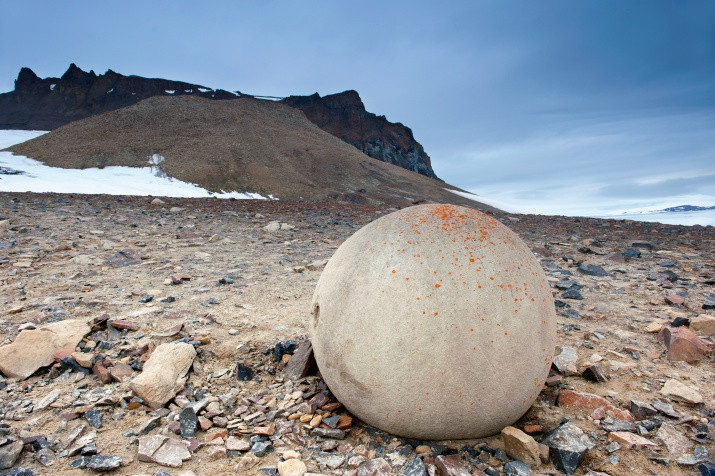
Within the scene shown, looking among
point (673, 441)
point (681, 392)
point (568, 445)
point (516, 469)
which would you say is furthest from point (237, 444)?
point (681, 392)

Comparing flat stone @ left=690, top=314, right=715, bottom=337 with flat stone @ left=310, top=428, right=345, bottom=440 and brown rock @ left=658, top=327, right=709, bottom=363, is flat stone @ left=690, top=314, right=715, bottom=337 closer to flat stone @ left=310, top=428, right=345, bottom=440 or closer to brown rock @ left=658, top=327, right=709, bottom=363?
brown rock @ left=658, top=327, right=709, bottom=363

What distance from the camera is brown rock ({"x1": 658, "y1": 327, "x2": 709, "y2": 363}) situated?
4301 millimetres

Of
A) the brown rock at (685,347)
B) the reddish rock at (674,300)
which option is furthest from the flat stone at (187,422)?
the reddish rock at (674,300)

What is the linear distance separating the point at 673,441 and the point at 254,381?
3428 millimetres

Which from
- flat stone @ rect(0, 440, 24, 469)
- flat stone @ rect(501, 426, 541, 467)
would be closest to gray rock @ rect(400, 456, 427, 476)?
flat stone @ rect(501, 426, 541, 467)

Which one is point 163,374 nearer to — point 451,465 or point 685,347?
point 451,465

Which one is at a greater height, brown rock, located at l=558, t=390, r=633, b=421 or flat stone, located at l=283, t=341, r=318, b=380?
brown rock, located at l=558, t=390, r=633, b=421

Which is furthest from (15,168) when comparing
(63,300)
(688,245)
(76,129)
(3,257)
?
(688,245)

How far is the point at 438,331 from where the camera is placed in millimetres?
2904

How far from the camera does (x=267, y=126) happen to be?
53.2 metres

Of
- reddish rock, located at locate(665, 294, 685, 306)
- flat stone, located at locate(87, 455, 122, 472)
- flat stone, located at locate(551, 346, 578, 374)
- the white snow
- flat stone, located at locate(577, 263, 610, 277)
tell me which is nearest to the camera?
flat stone, located at locate(87, 455, 122, 472)

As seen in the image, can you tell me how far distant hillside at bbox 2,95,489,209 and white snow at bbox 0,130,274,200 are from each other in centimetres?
117

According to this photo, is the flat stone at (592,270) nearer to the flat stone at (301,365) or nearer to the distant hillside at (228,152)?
the flat stone at (301,365)

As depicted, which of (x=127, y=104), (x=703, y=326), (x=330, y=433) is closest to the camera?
(x=330, y=433)
